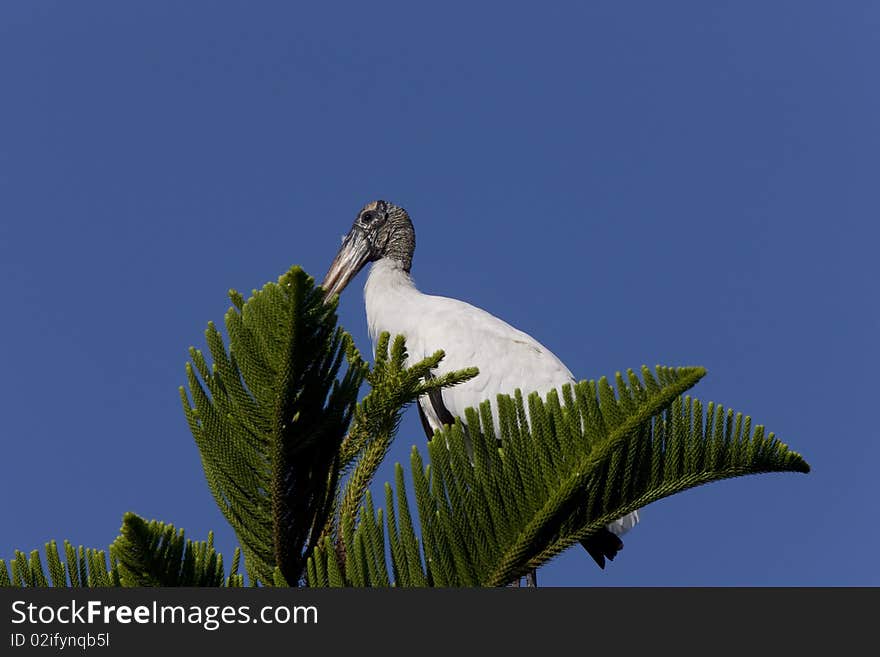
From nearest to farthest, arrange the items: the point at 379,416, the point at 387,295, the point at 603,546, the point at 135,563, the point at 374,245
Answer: the point at 135,563 → the point at 379,416 → the point at 603,546 → the point at 387,295 → the point at 374,245

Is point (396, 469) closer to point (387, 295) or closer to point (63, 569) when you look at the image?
point (63, 569)

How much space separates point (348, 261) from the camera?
1026 centimetres

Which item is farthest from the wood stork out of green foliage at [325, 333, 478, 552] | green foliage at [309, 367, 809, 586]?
A: green foliage at [309, 367, 809, 586]

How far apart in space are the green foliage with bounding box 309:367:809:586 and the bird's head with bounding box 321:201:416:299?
21.4ft

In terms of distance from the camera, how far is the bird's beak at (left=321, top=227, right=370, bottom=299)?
1016cm

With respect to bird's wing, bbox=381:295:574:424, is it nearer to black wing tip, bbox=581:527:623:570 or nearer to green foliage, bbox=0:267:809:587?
black wing tip, bbox=581:527:623:570

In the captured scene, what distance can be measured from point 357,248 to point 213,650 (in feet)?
23.6

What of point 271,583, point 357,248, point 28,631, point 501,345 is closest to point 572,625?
point 271,583

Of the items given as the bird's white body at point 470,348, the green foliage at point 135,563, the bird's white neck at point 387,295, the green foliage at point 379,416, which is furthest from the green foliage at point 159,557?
the bird's white neck at point 387,295

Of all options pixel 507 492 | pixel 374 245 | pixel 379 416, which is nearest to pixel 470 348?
pixel 374 245

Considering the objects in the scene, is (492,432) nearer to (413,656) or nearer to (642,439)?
(642,439)

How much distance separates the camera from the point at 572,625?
3340 millimetres

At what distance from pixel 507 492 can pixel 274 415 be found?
0.74 meters

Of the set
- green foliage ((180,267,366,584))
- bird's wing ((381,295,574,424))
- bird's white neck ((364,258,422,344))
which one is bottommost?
green foliage ((180,267,366,584))
